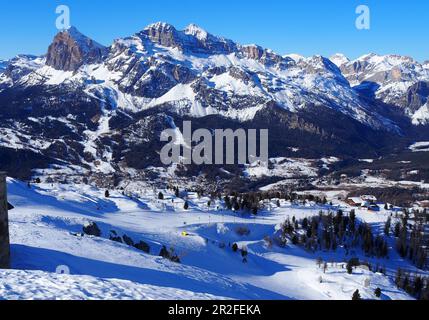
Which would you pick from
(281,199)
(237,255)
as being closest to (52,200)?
(237,255)

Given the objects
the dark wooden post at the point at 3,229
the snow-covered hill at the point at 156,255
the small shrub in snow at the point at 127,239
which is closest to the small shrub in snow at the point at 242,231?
the snow-covered hill at the point at 156,255

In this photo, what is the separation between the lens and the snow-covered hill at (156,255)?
22.4m

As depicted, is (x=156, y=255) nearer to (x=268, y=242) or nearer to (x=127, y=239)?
(x=127, y=239)

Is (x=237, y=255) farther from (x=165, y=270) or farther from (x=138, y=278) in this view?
(x=138, y=278)

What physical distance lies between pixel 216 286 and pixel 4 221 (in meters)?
15.5

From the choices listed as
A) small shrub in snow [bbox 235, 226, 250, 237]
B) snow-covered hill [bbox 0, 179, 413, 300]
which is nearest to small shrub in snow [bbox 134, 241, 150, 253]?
snow-covered hill [bbox 0, 179, 413, 300]

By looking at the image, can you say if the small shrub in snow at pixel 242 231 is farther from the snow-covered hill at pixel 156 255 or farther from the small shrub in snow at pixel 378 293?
the small shrub in snow at pixel 378 293

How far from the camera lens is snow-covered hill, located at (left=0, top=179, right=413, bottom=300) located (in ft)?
73.4

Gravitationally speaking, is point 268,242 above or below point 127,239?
below

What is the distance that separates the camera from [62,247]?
4075 cm

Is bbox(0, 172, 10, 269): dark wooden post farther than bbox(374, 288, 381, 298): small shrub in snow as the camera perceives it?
No

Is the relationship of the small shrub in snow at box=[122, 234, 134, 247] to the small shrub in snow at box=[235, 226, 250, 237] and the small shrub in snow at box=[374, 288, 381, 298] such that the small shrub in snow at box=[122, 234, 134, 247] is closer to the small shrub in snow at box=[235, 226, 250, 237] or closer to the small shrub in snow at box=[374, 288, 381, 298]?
Answer: the small shrub in snow at box=[374, 288, 381, 298]

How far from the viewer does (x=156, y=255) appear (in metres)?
54.9

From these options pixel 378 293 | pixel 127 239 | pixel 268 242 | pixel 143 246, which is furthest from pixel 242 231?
pixel 143 246
